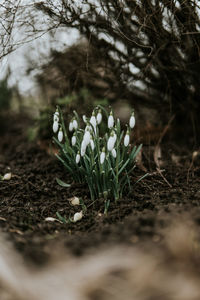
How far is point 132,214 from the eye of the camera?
1692mm

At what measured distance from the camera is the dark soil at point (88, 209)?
1349 millimetres

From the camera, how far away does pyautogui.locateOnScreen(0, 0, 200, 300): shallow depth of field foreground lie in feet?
3.70

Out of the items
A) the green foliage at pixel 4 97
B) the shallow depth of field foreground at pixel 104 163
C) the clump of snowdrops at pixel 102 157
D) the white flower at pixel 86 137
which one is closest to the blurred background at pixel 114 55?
the shallow depth of field foreground at pixel 104 163

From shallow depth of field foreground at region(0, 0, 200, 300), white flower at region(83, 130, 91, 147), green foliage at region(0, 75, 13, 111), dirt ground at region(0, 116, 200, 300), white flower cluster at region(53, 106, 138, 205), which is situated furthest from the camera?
green foliage at region(0, 75, 13, 111)

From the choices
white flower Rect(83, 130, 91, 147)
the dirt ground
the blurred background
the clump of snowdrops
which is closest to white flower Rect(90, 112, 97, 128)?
the clump of snowdrops

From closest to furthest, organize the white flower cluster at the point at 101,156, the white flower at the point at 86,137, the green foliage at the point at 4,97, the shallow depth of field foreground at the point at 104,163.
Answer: the shallow depth of field foreground at the point at 104,163 < the white flower at the point at 86,137 < the white flower cluster at the point at 101,156 < the green foliage at the point at 4,97

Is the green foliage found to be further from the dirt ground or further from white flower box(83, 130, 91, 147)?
white flower box(83, 130, 91, 147)

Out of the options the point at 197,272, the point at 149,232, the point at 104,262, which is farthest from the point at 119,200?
the point at 197,272

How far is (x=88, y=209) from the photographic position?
1967mm

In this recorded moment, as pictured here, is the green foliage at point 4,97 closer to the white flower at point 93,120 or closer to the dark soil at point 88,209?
the dark soil at point 88,209

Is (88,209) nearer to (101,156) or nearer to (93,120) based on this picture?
(101,156)

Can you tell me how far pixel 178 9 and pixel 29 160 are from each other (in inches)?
76.5

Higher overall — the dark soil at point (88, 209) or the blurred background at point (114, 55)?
the blurred background at point (114, 55)

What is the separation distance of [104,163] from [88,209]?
12.7 inches
